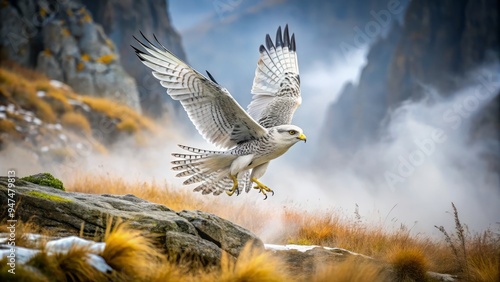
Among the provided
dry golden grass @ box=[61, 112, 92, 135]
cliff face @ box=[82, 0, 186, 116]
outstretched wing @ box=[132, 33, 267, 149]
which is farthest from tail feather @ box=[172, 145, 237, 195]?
cliff face @ box=[82, 0, 186, 116]

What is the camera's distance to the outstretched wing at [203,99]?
6941 mm

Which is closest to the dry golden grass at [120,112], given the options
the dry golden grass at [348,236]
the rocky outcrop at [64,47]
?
the rocky outcrop at [64,47]

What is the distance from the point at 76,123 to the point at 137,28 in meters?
13.2

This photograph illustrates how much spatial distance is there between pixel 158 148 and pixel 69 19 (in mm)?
8455

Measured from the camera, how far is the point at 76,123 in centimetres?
2039

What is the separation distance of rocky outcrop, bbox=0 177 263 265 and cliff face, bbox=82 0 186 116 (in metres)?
23.3

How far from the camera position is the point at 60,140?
60.5ft

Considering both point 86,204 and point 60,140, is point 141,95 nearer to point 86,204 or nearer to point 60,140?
point 60,140

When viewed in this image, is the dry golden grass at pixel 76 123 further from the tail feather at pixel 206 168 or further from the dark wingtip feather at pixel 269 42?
the tail feather at pixel 206 168

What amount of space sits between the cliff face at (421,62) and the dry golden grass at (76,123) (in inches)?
1408

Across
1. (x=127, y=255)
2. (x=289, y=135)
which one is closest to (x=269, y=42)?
(x=289, y=135)

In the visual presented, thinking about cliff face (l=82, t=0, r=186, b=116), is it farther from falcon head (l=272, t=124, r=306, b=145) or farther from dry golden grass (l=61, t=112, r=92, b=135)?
falcon head (l=272, t=124, r=306, b=145)

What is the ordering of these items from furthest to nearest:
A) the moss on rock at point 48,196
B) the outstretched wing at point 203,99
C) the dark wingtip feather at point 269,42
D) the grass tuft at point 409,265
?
the dark wingtip feather at point 269,42, the outstretched wing at point 203,99, the grass tuft at point 409,265, the moss on rock at point 48,196

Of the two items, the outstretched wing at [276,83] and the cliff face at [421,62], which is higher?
the cliff face at [421,62]
